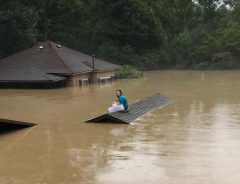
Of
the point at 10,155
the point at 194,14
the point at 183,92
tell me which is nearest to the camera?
the point at 10,155

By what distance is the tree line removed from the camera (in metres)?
58.6

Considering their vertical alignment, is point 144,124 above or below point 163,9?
below

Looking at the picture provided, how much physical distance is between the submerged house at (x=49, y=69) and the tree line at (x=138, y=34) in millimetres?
12210

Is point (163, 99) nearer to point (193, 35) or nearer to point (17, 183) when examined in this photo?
point (17, 183)

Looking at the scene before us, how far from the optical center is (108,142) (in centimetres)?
1662

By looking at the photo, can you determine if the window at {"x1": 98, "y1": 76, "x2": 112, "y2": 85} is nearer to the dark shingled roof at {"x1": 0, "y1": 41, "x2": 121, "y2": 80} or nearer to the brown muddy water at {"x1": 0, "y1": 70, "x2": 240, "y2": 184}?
the dark shingled roof at {"x1": 0, "y1": 41, "x2": 121, "y2": 80}

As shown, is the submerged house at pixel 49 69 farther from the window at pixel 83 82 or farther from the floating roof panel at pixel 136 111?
the floating roof panel at pixel 136 111

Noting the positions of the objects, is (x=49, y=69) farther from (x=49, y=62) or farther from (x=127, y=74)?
(x=127, y=74)

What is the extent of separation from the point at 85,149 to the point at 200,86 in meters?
23.9

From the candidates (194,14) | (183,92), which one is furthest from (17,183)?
(194,14)

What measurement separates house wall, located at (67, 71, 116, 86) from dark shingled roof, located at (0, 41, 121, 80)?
57cm

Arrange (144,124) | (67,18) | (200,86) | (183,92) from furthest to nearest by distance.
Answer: (67,18) → (200,86) → (183,92) → (144,124)

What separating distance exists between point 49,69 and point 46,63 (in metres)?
1.00

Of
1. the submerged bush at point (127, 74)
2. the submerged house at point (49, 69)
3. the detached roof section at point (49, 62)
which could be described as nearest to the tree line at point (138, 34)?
the submerged bush at point (127, 74)
